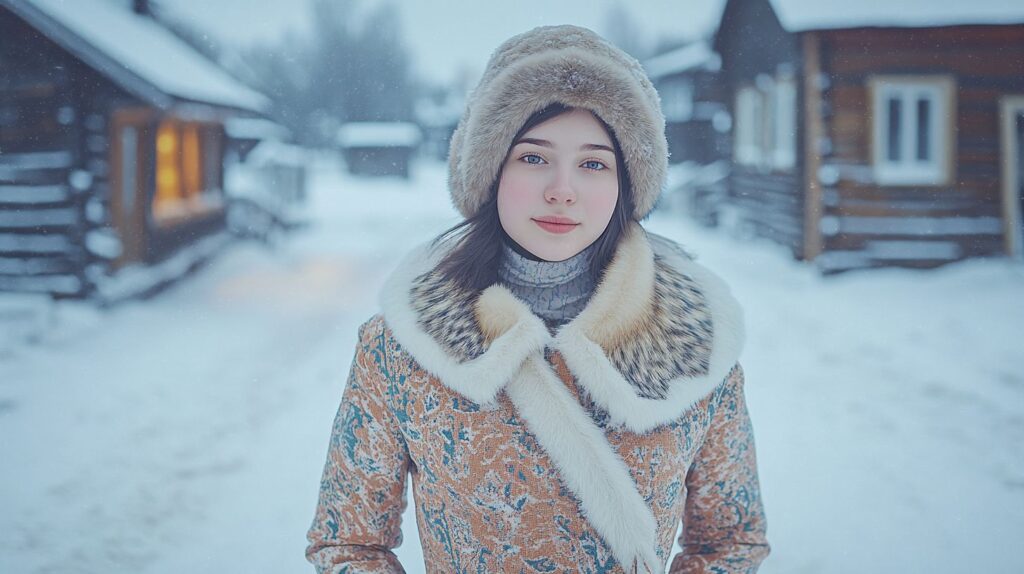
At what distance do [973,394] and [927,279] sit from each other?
525cm

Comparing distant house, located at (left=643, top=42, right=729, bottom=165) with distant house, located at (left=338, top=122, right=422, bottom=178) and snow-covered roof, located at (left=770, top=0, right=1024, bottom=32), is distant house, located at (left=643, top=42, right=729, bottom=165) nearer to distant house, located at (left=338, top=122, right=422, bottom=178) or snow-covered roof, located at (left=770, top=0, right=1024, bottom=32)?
snow-covered roof, located at (left=770, top=0, right=1024, bottom=32)

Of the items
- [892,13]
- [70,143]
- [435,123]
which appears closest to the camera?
[70,143]

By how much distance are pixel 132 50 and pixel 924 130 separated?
1169 cm

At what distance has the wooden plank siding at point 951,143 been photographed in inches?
427

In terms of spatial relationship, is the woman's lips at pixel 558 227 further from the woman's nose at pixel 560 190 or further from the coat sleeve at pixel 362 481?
the coat sleeve at pixel 362 481

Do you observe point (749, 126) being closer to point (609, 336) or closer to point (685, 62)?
point (685, 62)

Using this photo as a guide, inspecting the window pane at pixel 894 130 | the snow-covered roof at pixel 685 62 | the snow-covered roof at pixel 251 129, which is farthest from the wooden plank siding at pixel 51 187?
the snow-covered roof at pixel 685 62

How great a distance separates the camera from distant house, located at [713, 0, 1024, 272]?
35.4 feet

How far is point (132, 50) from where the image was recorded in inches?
420

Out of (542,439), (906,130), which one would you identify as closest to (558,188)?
(542,439)

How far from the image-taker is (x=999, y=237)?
11016mm

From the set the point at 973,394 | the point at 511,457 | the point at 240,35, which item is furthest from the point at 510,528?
the point at 240,35

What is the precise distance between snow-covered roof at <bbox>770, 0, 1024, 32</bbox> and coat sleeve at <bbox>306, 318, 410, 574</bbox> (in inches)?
429

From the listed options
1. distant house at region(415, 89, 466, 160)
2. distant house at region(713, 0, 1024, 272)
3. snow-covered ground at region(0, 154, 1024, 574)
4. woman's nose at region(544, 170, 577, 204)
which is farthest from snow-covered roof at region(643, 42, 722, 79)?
distant house at region(415, 89, 466, 160)
